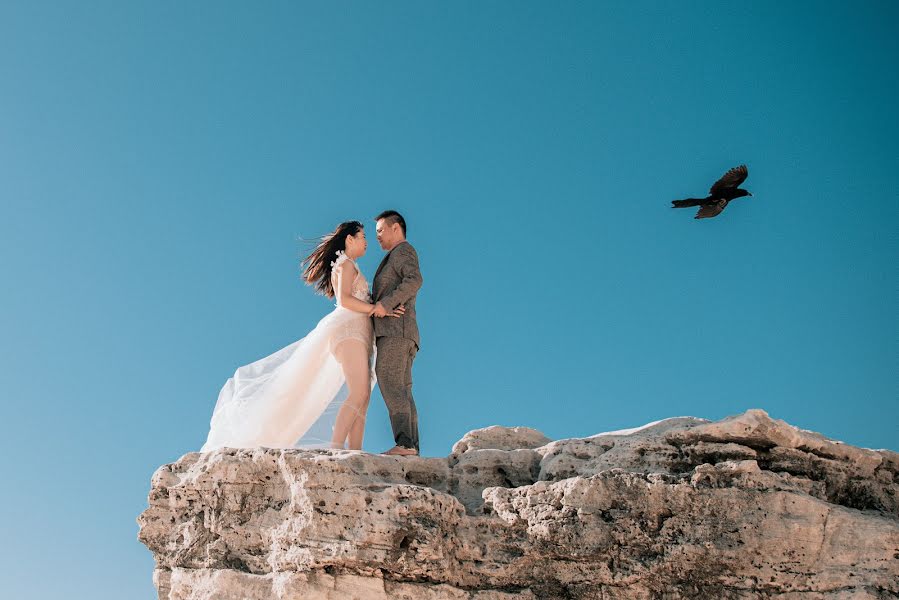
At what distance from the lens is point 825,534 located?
26.1ft

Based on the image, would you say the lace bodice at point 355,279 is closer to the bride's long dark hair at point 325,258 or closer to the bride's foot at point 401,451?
the bride's long dark hair at point 325,258

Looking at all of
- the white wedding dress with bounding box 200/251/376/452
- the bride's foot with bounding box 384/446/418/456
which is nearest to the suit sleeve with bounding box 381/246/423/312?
the white wedding dress with bounding box 200/251/376/452

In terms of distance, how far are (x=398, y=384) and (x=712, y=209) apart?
4.24 meters

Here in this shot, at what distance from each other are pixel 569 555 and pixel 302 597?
241 centimetres

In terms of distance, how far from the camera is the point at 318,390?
416 inches

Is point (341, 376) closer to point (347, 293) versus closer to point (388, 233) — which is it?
point (347, 293)

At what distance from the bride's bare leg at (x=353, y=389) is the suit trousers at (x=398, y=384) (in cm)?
18

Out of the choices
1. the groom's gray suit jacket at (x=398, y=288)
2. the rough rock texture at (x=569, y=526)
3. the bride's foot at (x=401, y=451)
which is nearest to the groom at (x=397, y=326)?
the groom's gray suit jacket at (x=398, y=288)

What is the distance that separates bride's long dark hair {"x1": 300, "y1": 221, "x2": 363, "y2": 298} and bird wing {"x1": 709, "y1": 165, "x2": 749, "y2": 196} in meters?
4.30

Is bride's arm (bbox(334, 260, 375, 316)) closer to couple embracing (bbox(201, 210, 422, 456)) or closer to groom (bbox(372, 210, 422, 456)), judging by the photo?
couple embracing (bbox(201, 210, 422, 456))

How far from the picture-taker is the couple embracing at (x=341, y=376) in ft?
33.8

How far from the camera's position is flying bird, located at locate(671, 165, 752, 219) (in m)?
10.5

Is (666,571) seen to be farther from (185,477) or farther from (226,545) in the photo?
(185,477)


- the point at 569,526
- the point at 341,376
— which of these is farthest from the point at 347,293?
Answer: the point at 569,526
